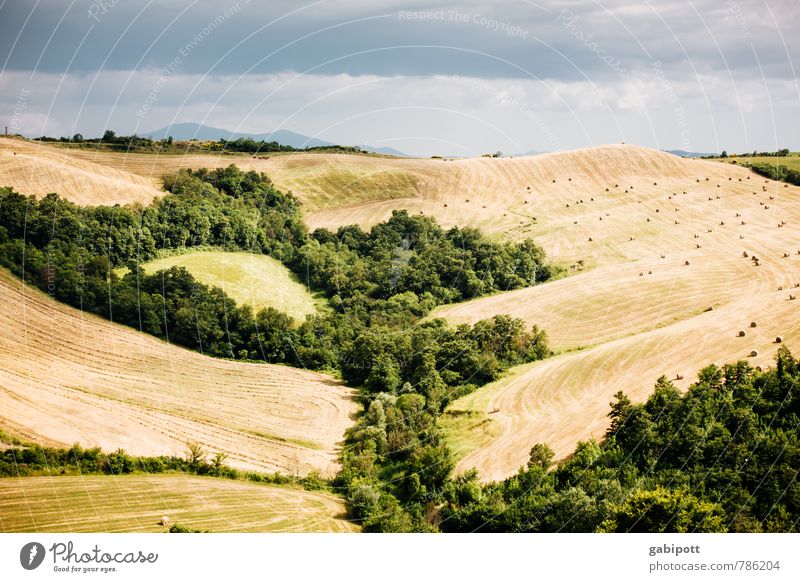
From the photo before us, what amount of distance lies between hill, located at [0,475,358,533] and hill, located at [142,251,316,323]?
3289 centimetres

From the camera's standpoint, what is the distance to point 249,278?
7769cm

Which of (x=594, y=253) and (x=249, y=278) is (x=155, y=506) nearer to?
(x=249, y=278)

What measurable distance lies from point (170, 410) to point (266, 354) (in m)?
14.3

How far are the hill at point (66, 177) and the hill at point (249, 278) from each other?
12.5 meters

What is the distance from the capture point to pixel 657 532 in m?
30.5

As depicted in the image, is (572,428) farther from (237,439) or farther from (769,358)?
(237,439)

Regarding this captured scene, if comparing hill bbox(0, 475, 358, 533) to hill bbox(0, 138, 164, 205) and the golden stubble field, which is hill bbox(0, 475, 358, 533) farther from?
hill bbox(0, 138, 164, 205)

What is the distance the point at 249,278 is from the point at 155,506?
4368cm

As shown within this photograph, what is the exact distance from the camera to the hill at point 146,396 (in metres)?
45.7

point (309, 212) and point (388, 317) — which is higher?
point (309, 212)

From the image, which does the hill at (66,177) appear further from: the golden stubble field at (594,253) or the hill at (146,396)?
the hill at (146,396)

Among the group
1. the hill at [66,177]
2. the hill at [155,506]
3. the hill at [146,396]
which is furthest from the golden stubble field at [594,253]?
the hill at [146,396]

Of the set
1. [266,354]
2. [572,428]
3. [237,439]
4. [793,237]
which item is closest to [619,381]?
[572,428]

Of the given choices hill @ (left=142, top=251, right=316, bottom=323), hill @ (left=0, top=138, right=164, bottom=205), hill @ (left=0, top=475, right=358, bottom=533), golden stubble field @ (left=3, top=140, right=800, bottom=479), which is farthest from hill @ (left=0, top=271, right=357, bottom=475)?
hill @ (left=0, top=138, right=164, bottom=205)
